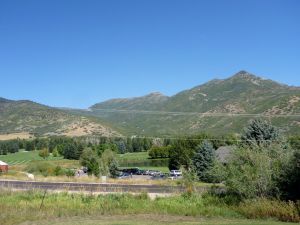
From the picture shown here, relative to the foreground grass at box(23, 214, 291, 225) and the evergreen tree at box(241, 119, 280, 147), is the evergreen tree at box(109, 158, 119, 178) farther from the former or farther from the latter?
the foreground grass at box(23, 214, 291, 225)

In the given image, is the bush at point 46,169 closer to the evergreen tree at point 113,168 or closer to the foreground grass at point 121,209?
the evergreen tree at point 113,168

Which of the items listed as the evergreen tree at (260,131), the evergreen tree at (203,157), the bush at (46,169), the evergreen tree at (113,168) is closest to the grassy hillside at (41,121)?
the bush at (46,169)

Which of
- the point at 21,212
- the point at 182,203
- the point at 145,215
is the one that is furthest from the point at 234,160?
the point at 21,212

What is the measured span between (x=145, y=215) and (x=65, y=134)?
372ft

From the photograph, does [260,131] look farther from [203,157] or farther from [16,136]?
[16,136]

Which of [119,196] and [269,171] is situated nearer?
[269,171]

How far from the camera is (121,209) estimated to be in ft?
68.2

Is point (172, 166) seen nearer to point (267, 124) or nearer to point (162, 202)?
point (267, 124)

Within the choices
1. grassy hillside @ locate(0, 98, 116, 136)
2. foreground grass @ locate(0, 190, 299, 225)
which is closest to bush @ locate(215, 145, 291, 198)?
foreground grass @ locate(0, 190, 299, 225)

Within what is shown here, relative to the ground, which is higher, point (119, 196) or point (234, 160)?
point (234, 160)

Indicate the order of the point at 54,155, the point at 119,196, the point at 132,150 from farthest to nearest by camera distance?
the point at 132,150, the point at 54,155, the point at 119,196

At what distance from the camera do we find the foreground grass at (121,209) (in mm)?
18016

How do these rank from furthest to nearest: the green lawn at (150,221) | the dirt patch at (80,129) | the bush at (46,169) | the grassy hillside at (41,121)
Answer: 1. the grassy hillside at (41,121)
2. the dirt patch at (80,129)
3. the bush at (46,169)
4. the green lawn at (150,221)

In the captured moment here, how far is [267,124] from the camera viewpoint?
155 feet
